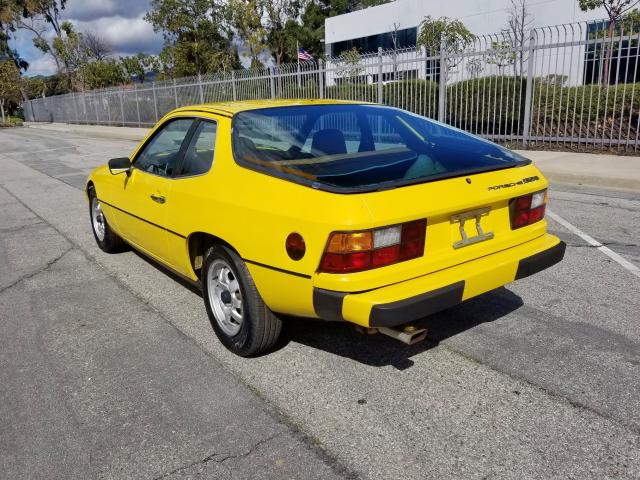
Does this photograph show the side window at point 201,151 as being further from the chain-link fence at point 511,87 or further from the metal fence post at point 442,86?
the metal fence post at point 442,86

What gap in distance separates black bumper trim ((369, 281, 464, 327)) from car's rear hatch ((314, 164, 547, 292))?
0.12 metres

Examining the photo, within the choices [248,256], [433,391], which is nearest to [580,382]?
[433,391]

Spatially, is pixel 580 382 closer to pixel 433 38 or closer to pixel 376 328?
pixel 376 328

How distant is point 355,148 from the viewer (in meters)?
3.60

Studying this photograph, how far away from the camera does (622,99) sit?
11.1 m

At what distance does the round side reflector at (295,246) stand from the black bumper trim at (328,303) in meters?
0.19

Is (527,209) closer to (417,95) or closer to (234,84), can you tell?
(417,95)

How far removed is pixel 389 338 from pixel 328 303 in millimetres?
1058

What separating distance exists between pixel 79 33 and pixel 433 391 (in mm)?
58218

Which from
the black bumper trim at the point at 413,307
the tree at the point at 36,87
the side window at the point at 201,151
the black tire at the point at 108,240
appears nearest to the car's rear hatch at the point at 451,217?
the black bumper trim at the point at 413,307

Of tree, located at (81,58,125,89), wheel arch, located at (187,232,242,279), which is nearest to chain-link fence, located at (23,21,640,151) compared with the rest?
wheel arch, located at (187,232,242,279)

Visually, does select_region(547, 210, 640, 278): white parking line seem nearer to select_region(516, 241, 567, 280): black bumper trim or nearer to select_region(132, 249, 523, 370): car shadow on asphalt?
select_region(132, 249, 523, 370): car shadow on asphalt

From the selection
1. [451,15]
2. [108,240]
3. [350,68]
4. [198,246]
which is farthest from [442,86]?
[451,15]

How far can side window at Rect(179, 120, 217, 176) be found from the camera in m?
3.45
